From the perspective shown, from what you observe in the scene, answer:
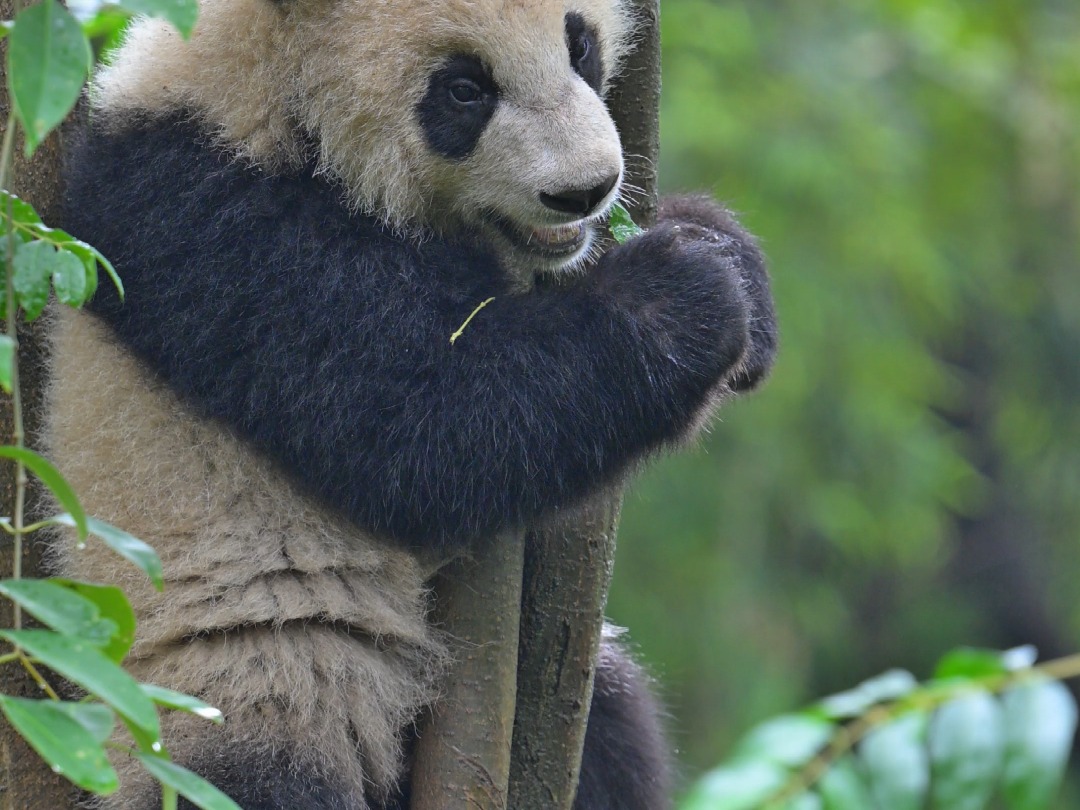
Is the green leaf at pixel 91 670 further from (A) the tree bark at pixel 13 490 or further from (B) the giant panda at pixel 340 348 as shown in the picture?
(B) the giant panda at pixel 340 348

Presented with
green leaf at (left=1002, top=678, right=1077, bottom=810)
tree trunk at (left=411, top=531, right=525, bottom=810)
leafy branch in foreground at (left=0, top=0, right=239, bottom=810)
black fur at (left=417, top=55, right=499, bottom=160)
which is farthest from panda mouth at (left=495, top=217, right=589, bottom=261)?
leafy branch in foreground at (left=0, top=0, right=239, bottom=810)

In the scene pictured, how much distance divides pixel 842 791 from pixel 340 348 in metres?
1.47

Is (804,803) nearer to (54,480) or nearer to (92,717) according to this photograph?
(92,717)

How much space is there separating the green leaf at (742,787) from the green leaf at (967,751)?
314mm

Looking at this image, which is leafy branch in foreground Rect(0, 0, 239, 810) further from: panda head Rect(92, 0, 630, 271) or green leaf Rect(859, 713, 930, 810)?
panda head Rect(92, 0, 630, 271)

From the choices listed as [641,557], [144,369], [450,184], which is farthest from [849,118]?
[144,369]

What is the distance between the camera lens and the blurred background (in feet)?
28.9

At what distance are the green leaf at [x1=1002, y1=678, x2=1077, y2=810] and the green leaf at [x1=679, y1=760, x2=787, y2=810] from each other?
1.47 ft

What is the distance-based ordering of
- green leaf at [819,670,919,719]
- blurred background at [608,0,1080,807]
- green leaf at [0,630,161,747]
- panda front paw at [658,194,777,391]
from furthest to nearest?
blurred background at [608,0,1080,807]
panda front paw at [658,194,777,391]
green leaf at [819,670,919,719]
green leaf at [0,630,161,747]

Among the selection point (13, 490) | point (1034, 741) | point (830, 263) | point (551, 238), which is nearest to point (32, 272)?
point (13, 490)

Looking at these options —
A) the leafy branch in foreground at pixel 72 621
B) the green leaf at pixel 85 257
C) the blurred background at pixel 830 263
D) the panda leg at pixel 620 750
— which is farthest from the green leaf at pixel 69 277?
the blurred background at pixel 830 263

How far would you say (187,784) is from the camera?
1.55m

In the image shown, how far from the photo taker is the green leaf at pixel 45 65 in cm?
148

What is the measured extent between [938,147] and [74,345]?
8874 millimetres
